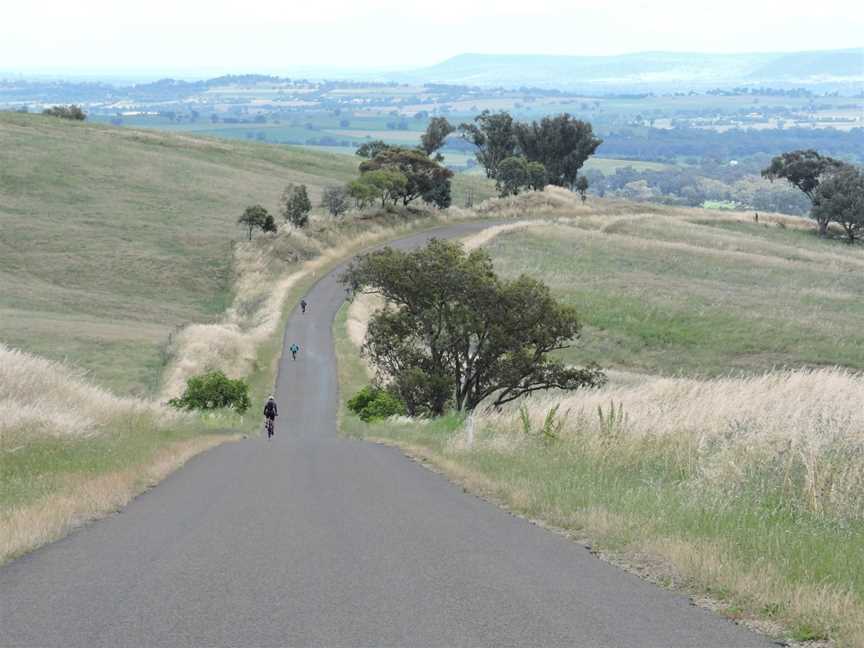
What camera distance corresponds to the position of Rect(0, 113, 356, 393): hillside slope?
5425 cm

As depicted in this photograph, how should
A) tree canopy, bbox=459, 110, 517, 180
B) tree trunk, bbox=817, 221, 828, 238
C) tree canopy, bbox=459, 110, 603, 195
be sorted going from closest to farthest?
1. tree trunk, bbox=817, 221, 828, 238
2. tree canopy, bbox=459, 110, 603, 195
3. tree canopy, bbox=459, 110, 517, 180

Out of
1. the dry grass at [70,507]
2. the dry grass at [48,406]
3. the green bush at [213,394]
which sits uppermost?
the dry grass at [70,507]

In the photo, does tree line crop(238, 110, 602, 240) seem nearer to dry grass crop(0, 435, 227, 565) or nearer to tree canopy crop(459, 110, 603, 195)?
tree canopy crop(459, 110, 603, 195)

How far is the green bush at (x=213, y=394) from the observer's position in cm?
4028

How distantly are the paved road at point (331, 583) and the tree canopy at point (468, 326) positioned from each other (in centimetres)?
1898

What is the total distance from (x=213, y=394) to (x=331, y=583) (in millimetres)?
33086

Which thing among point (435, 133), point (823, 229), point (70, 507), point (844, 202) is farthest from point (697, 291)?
point (435, 133)

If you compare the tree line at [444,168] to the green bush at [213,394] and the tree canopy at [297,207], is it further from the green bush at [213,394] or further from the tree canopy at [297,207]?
the green bush at [213,394]

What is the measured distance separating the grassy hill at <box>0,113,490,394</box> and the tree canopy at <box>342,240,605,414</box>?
15231mm

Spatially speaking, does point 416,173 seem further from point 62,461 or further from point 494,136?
point 62,461

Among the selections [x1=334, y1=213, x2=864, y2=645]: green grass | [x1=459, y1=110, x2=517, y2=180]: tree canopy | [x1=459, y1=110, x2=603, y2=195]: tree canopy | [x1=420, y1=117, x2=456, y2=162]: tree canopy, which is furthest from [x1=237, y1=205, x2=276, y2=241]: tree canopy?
[x1=420, y1=117, x2=456, y2=162]: tree canopy

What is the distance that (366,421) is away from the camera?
37.6m

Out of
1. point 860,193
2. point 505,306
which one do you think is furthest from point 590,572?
point 860,193

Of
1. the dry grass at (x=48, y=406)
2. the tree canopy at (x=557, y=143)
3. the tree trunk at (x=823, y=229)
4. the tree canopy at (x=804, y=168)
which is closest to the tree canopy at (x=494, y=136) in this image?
the tree canopy at (x=557, y=143)
